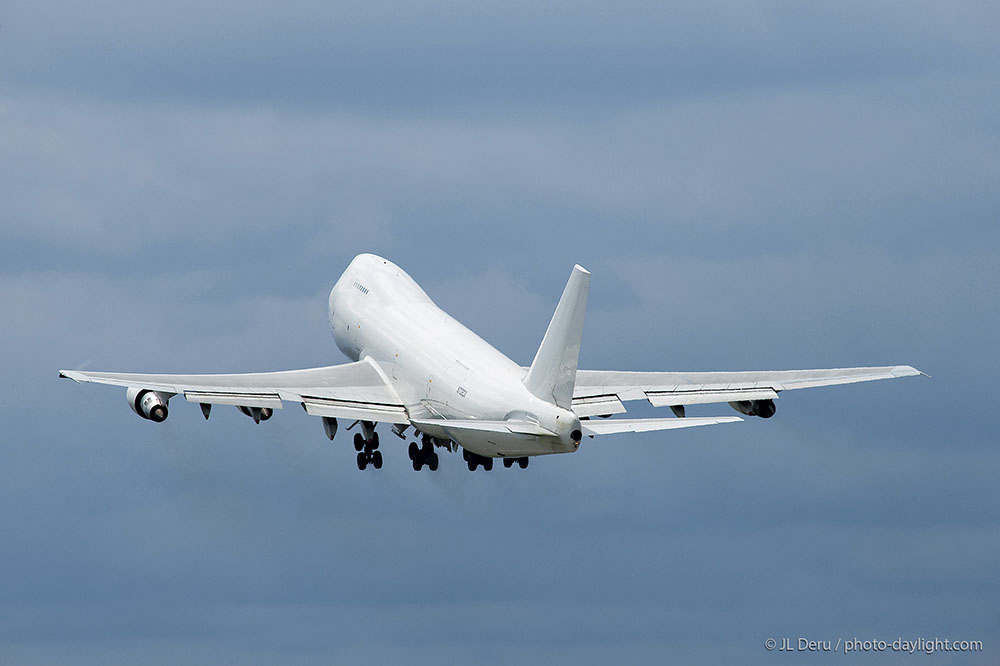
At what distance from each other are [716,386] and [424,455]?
43.0 feet

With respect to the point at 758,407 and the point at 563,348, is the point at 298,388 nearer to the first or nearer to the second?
the point at 563,348

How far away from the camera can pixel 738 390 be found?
98438mm

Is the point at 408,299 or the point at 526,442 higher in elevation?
the point at 408,299

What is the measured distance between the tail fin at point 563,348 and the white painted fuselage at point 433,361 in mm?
588

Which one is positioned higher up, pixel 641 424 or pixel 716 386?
pixel 716 386

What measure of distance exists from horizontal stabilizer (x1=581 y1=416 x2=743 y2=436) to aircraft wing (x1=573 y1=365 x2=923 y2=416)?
36.2 ft

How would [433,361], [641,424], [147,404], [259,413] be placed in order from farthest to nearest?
[433,361] < [259,413] < [147,404] < [641,424]

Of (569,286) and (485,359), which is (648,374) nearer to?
(485,359)

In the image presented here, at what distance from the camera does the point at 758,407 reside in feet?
325

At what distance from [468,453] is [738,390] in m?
12.0


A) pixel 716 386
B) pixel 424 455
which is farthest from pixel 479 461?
pixel 716 386

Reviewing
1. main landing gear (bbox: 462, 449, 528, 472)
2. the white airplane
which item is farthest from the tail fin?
main landing gear (bbox: 462, 449, 528, 472)

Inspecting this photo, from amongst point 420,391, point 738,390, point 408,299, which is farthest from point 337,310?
point 738,390

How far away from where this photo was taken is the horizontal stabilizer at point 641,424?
83062 millimetres
